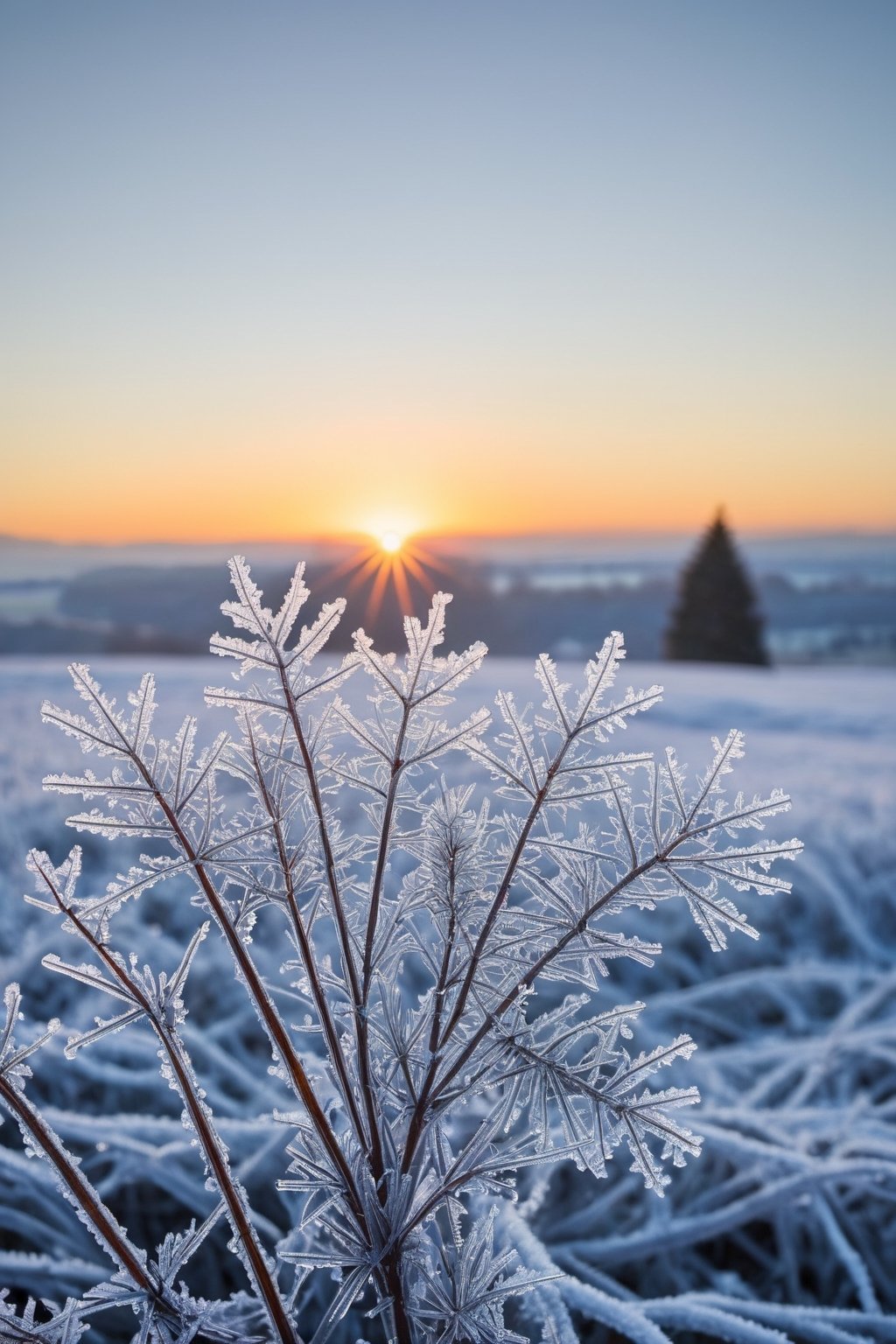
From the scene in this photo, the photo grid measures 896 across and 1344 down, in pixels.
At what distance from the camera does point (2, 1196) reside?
39.4 inches

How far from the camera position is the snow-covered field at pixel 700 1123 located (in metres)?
0.90

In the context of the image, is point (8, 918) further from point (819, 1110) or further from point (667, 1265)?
point (819, 1110)

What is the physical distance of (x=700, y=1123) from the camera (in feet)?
3.42

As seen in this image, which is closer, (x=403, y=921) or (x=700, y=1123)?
(x=403, y=921)

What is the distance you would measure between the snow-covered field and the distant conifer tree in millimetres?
11911

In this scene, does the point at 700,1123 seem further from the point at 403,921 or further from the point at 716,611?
the point at 716,611

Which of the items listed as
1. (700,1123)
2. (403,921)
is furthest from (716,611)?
(403,921)

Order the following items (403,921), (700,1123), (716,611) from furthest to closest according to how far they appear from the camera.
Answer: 1. (716,611)
2. (700,1123)
3. (403,921)

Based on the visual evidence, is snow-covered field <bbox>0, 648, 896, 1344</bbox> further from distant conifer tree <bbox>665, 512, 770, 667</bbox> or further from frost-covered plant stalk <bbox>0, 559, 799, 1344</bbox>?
distant conifer tree <bbox>665, 512, 770, 667</bbox>

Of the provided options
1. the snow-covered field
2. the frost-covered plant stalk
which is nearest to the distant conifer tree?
the snow-covered field

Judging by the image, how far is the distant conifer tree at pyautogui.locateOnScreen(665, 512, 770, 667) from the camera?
14023 mm

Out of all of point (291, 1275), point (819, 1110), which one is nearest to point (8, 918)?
point (291, 1275)

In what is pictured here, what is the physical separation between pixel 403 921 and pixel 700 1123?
73 centimetres

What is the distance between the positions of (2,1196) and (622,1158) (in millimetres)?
710
